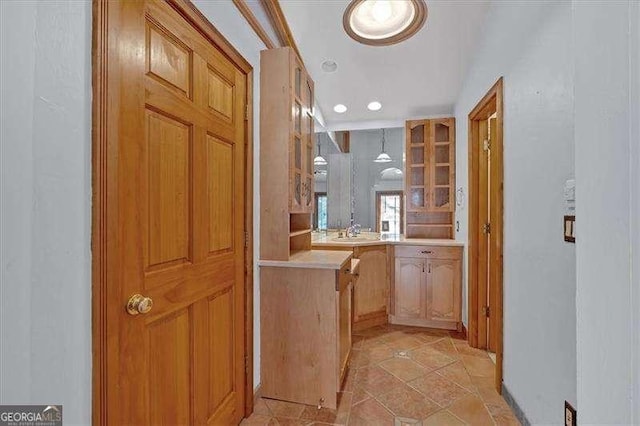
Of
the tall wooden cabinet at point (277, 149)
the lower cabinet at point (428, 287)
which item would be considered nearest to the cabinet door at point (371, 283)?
the lower cabinet at point (428, 287)

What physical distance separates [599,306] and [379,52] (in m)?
2.70

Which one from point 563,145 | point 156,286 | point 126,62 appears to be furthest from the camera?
point 563,145

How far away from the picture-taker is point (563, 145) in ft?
4.50

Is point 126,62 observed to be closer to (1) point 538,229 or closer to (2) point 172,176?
(2) point 172,176

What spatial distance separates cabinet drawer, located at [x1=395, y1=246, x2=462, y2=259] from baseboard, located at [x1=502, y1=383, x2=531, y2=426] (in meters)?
1.29

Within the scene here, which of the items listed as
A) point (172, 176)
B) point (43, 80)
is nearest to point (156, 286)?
point (172, 176)

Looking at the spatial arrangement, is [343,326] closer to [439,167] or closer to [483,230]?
Answer: [483,230]

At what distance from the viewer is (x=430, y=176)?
3.45 m

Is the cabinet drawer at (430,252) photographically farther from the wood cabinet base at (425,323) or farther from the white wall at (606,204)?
the white wall at (606,204)

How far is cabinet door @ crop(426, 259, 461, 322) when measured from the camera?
308 centimetres

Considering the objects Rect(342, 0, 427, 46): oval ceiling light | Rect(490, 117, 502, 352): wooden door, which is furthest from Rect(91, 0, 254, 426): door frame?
Rect(490, 117, 502, 352): wooden door

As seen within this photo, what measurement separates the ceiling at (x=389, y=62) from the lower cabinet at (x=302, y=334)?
6.22ft

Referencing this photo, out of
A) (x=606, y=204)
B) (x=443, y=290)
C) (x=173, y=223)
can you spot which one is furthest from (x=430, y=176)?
(x=606, y=204)

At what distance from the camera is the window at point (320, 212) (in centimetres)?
477
